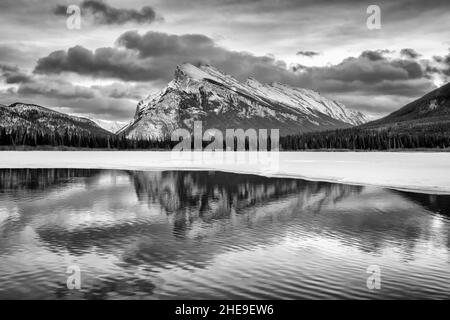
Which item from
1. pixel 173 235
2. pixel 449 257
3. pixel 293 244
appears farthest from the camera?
pixel 173 235

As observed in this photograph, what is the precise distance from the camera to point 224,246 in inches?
984

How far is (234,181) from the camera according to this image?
65.8m

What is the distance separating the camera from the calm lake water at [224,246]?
17.9 meters

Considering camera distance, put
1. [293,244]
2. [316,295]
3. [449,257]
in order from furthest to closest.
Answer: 1. [293,244]
2. [449,257]
3. [316,295]

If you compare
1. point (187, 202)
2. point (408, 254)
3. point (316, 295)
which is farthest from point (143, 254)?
point (187, 202)

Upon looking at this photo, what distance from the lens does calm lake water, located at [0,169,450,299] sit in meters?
17.9

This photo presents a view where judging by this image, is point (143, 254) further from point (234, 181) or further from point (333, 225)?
point (234, 181)
